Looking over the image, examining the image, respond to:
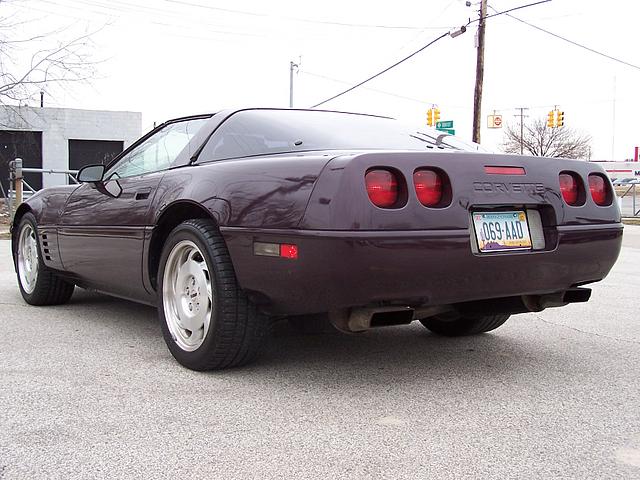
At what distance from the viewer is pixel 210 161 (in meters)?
3.57

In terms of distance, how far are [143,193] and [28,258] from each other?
84.2 inches

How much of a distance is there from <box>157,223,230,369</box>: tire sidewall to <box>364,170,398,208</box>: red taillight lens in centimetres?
86

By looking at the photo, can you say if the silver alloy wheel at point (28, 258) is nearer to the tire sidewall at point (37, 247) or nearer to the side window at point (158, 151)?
the tire sidewall at point (37, 247)

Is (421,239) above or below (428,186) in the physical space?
below

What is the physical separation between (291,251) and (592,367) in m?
1.80

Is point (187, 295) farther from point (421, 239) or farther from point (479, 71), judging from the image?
point (479, 71)

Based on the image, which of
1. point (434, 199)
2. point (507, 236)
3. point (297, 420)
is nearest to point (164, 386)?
point (297, 420)

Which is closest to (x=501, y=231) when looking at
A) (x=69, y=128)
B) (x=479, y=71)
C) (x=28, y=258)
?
(x=28, y=258)

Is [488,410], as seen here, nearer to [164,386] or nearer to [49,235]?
[164,386]

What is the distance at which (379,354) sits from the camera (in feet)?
12.3

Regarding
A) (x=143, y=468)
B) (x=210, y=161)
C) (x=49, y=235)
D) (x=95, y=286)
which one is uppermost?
(x=210, y=161)

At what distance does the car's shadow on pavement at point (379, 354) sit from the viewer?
11.0ft

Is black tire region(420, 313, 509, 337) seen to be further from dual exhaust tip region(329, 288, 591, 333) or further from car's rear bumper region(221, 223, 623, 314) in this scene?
car's rear bumper region(221, 223, 623, 314)

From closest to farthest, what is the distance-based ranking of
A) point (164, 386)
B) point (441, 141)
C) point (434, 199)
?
1. point (434, 199)
2. point (164, 386)
3. point (441, 141)
